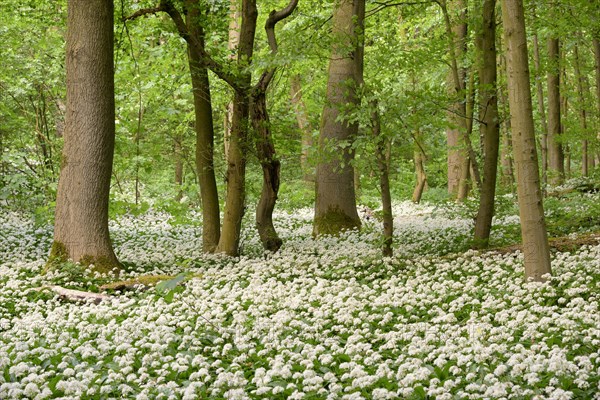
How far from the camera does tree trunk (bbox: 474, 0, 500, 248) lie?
34.2 feet

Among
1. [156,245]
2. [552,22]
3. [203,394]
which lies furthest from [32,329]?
[552,22]

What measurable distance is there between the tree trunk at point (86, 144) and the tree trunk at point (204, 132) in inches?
76.3

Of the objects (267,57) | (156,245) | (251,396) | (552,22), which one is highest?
(552,22)

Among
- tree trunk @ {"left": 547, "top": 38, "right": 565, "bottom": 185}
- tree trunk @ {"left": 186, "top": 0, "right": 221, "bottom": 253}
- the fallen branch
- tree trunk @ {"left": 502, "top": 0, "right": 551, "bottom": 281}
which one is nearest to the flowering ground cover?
the fallen branch

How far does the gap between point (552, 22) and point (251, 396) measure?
9.97 metres

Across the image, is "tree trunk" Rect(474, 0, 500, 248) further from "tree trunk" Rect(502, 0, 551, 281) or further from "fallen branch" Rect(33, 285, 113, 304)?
"fallen branch" Rect(33, 285, 113, 304)

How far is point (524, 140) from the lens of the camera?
7.69 meters

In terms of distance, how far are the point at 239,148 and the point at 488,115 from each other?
14.6 ft

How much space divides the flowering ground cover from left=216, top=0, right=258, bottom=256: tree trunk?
126 centimetres

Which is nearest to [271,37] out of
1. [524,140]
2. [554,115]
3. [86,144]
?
[86,144]

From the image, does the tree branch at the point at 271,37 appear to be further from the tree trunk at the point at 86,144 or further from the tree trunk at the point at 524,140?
the tree trunk at the point at 524,140

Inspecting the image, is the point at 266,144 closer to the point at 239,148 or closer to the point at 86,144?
the point at 239,148

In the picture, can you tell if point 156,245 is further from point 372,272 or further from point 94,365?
point 94,365

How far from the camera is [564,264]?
869 cm
